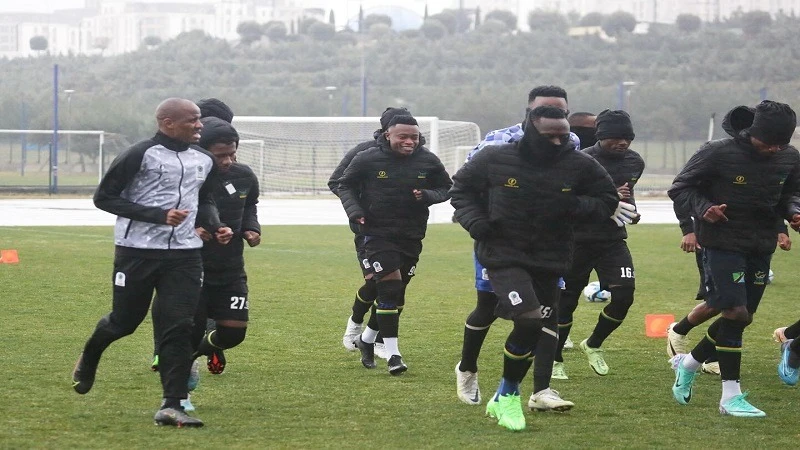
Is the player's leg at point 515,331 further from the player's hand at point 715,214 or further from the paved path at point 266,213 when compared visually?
the paved path at point 266,213

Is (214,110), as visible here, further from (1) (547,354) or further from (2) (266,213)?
(2) (266,213)

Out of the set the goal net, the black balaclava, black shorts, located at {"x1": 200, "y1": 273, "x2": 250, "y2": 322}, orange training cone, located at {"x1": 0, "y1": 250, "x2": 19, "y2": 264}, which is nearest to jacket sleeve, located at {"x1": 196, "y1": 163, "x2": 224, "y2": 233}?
black shorts, located at {"x1": 200, "y1": 273, "x2": 250, "y2": 322}

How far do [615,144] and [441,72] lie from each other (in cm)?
7701

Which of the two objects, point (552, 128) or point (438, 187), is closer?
point (552, 128)

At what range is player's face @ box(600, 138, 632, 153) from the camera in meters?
9.70

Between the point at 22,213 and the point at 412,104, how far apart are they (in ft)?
136

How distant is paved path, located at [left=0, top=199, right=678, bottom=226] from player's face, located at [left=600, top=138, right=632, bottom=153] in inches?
756

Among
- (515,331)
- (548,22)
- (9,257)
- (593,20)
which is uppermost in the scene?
(593,20)

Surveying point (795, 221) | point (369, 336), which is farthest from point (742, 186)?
point (369, 336)

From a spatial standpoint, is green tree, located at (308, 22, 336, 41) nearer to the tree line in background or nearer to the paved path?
the tree line in background

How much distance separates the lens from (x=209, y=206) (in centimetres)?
782

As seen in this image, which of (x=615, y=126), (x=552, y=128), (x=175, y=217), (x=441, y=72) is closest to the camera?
(x=175, y=217)

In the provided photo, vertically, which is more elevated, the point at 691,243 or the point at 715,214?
the point at 715,214

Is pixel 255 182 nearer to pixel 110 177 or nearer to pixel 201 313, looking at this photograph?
pixel 201 313
